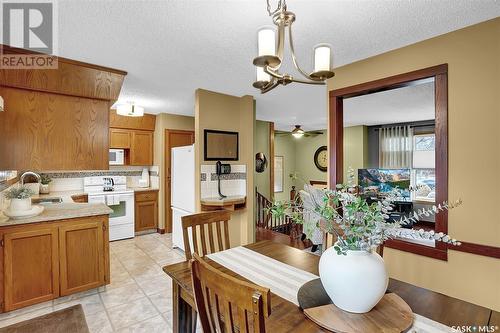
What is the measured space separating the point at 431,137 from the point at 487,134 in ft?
15.2

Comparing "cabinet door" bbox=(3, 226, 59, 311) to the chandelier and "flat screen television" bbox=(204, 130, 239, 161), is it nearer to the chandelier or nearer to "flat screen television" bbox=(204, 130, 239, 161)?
"flat screen television" bbox=(204, 130, 239, 161)

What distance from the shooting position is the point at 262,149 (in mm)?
6082

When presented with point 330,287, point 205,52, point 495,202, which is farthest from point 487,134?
point 205,52

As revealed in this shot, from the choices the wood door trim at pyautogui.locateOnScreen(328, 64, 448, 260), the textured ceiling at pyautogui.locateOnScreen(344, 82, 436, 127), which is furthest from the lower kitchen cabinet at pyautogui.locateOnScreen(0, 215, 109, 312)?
the textured ceiling at pyautogui.locateOnScreen(344, 82, 436, 127)

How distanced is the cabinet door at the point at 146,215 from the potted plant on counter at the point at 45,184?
1.45 metres

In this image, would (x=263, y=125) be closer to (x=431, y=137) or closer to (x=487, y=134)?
(x=431, y=137)

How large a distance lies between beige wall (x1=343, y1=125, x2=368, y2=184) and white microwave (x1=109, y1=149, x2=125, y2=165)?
5307 millimetres

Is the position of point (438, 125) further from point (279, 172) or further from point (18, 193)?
point (279, 172)

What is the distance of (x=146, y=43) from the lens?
84.8 inches

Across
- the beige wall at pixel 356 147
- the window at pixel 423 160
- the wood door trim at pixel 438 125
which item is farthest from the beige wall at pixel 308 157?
the wood door trim at pixel 438 125

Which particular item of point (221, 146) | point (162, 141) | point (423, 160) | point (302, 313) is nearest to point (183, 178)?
point (221, 146)

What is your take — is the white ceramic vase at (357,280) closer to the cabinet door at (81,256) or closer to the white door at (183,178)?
the cabinet door at (81,256)

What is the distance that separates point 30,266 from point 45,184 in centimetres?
244

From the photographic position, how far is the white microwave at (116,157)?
15.6ft
